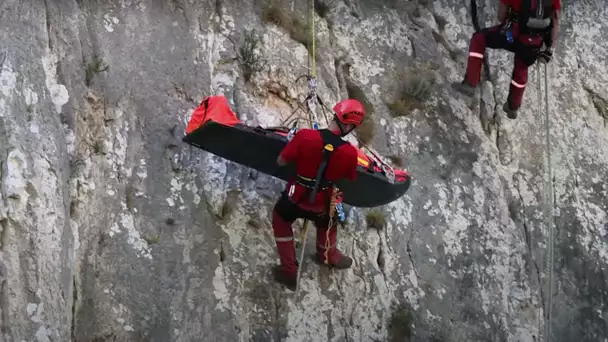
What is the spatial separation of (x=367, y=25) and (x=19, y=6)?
4081mm

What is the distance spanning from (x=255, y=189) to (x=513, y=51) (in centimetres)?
324

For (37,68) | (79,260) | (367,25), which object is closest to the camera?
(79,260)

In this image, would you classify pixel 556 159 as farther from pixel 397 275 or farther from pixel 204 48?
pixel 204 48

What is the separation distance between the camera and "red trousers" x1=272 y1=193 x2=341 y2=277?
6.75 meters

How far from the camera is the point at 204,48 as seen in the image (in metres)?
8.18

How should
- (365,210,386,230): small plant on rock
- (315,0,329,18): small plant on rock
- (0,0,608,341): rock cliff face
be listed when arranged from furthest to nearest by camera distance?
(315,0,329,18): small plant on rock → (365,210,386,230): small plant on rock → (0,0,608,341): rock cliff face

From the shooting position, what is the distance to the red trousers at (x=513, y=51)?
8.18 m

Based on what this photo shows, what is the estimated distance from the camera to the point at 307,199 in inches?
259

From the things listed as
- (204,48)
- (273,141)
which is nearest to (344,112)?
(273,141)

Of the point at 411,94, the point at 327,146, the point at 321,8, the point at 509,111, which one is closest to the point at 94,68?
the point at 327,146

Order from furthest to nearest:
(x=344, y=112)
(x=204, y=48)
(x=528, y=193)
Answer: (x=528, y=193)
(x=204, y=48)
(x=344, y=112)

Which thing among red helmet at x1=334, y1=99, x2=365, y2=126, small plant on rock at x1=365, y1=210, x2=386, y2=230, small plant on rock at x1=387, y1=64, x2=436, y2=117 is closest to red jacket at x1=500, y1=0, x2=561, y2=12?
small plant on rock at x1=387, y1=64, x2=436, y2=117

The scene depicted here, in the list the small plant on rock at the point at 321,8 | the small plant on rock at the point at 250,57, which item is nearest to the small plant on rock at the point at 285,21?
the small plant on rock at the point at 250,57

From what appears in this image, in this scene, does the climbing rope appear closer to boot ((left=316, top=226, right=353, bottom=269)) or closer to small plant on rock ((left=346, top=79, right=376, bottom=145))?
small plant on rock ((left=346, top=79, right=376, bottom=145))
